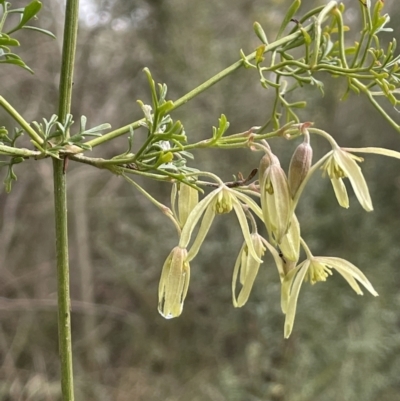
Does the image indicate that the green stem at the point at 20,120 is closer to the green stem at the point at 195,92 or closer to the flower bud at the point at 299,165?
the green stem at the point at 195,92

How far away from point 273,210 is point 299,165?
0.04 m

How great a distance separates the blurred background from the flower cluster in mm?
1408

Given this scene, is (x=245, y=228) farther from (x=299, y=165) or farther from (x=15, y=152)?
(x=15, y=152)

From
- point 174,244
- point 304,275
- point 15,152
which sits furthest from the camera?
point 174,244

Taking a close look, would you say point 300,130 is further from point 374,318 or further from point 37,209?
point 37,209

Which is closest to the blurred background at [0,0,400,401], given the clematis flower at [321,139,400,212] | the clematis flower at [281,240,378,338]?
the clematis flower at [281,240,378,338]

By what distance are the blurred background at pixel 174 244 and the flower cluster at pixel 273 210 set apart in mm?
1408

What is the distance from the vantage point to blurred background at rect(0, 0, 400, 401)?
1.85 meters

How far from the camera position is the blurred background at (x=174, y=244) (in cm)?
185

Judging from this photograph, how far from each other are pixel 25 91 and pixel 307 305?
159 centimetres

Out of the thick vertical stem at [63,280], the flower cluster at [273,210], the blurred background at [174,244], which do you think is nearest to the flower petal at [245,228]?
the flower cluster at [273,210]

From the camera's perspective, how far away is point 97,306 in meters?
2.57

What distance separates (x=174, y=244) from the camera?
2.11 meters

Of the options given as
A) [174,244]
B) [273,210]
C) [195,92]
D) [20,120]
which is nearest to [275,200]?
[273,210]
